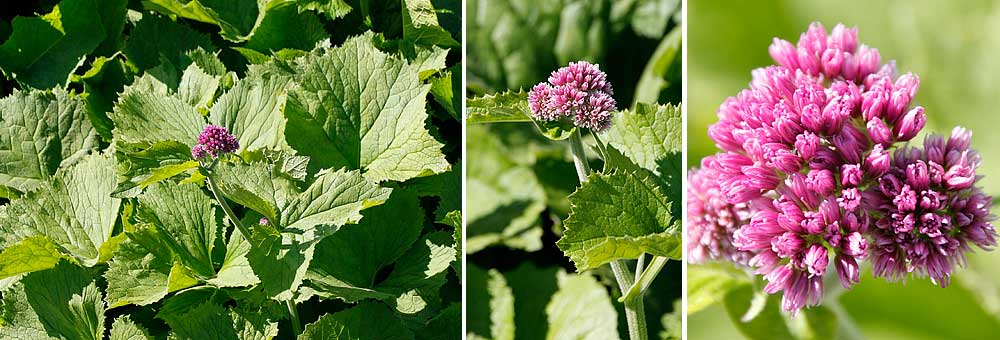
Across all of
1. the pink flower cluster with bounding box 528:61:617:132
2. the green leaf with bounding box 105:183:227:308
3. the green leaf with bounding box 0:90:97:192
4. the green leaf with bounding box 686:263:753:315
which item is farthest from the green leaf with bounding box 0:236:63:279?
the green leaf with bounding box 686:263:753:315

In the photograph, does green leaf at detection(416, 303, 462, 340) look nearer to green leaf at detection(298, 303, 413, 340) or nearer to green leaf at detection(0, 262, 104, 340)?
green leaf at detection(298, 303, 413, 340)

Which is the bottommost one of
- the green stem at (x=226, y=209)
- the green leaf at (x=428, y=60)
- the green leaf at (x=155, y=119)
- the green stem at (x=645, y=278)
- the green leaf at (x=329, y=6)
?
the green stem at (x=645, y=278)

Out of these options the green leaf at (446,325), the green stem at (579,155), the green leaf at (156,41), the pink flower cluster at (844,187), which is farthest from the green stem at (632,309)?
the green leaf at (156,41)

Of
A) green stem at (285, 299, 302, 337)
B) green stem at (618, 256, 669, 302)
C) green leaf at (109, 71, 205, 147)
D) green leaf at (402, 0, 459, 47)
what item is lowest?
green stem at (285, 299, 302, 337)

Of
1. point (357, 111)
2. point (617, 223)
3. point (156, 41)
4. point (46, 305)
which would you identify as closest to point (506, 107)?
point (617, 223)

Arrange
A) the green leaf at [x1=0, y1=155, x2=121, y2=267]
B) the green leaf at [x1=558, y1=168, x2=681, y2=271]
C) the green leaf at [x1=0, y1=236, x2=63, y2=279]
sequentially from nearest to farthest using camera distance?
the green leaf at [x1=558, y1=168, x2=681, y2=271]
the green leaf at [x1=0, y1=236, x2=63, y2=279]
the green leaf at [x1=0, y1=155, x2=121, y2=267]

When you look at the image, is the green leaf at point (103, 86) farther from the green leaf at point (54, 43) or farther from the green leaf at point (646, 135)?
the green leaf at point (646, 135)

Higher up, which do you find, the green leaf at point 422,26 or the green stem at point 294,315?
the green leaf at point 422,26

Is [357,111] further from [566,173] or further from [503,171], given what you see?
[566,173]

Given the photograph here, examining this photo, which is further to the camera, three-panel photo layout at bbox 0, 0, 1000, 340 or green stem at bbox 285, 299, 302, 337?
green stem at bbox 285, 299, 302, 337
